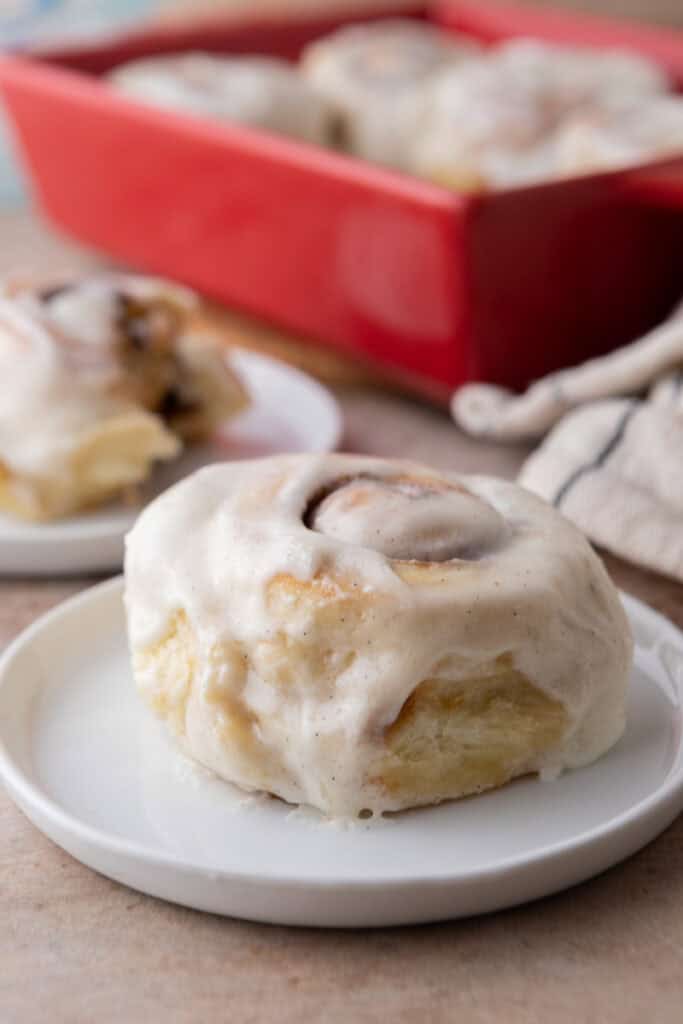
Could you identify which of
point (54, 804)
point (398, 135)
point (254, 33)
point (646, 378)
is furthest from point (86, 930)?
point (254, 33)

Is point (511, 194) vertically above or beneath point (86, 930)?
above

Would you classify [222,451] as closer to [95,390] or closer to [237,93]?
[95,390]

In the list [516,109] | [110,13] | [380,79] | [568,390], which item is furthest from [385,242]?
[110,13]

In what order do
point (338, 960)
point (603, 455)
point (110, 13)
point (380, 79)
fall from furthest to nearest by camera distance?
point (110, 13) < point (380, 79) < point (603, 455) < point (338, 960)

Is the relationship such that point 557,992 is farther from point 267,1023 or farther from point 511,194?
point 511,194

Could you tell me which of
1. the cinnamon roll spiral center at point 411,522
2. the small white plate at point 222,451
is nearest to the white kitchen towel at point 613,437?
the small white plate at point 222,451

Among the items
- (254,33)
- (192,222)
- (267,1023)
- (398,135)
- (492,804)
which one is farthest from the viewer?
(254,33)
